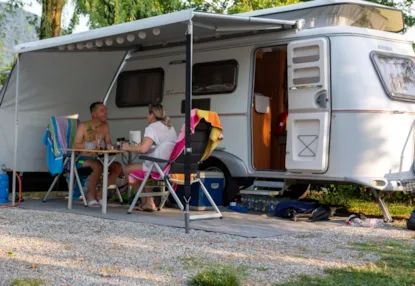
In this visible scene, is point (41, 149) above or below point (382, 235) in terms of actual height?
above

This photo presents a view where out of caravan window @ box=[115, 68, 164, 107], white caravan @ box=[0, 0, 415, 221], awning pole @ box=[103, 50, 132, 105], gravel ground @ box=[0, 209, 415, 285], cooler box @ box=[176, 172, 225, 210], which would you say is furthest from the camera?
awning pole @ box=[103, 50, 132, 105]

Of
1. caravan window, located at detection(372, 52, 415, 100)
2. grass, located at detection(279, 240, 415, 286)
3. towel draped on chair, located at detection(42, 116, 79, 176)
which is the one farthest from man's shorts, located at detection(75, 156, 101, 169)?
grass, located at detection(279, 240, 415, 286)

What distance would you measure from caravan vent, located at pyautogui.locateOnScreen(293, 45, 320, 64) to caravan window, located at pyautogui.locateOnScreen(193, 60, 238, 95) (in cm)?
→ 91

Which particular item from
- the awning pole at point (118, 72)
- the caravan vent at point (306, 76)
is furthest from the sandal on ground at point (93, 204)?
the caravan vent at point (306, 76)

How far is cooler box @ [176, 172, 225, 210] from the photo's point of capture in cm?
769

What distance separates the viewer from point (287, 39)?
286 inches

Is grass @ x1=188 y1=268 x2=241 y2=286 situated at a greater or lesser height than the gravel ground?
greater

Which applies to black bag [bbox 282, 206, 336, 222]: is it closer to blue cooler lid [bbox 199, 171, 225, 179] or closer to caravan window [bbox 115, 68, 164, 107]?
blue cooler lid [bbox 199, 171, 225, 179]

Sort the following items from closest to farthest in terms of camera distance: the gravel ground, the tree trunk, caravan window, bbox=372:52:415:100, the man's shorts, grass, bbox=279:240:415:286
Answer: grass, bbox=279:240:415:286 < the gravel ground < caravan window, bbox=372:52:415:100 < the man's shorts < the tree trunk

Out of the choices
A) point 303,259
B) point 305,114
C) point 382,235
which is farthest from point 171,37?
point 303,259

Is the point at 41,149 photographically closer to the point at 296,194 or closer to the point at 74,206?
the point at 74,206

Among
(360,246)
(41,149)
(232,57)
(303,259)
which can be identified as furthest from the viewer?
(41,149)

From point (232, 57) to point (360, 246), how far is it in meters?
3.22

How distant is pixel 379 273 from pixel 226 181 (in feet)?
12.8
